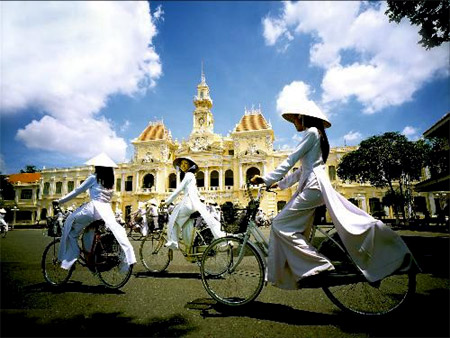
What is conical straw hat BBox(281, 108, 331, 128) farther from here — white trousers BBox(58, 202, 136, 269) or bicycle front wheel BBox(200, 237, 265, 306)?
white trousers BBox(58, 202, 136, 269)

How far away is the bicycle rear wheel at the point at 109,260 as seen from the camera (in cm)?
375

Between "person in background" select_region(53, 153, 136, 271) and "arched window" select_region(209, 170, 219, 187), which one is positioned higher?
"arched window" select_region(209, 170, 219, 187)

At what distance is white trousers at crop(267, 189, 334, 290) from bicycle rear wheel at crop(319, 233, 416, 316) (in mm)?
213

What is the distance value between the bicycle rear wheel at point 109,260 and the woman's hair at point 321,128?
2.85 metres

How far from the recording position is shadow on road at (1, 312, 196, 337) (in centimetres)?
232

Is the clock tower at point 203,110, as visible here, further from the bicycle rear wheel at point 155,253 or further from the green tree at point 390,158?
the bicycle rear wheel at point 155,253

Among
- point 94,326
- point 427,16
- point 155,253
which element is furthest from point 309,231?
point 427,16

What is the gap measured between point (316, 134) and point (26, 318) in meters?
3.35

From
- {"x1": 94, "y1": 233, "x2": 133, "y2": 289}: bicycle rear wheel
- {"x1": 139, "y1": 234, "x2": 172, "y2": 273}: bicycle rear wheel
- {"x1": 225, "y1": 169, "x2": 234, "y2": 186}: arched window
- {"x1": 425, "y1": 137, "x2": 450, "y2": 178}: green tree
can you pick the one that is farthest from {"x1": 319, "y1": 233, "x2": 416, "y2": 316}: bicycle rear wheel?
{"x1": 225, "y1": 169, "x2": 234, "y2": 186}: arched window

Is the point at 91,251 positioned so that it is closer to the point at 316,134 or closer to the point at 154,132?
the point at 316,134

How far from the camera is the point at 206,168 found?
1550 inches

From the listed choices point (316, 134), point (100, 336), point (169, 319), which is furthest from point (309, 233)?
point (100, 336)

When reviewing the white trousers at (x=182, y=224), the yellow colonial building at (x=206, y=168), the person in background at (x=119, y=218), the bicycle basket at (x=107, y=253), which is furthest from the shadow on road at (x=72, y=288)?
the yellow colonial building at (x=206, y=168)

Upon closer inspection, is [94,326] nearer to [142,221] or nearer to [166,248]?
[166,248]
